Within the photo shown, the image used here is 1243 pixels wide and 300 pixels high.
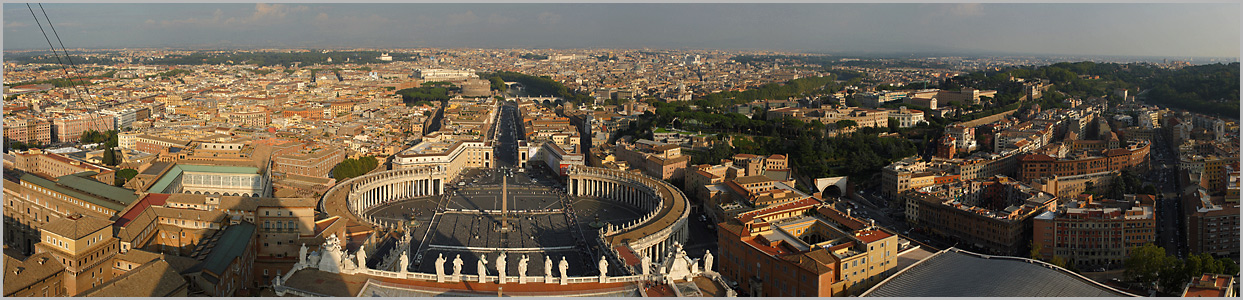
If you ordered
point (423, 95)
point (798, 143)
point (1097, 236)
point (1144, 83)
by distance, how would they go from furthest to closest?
point (423, 95)
point (1144, 83)
point (798, 143)
point (1097, 236)

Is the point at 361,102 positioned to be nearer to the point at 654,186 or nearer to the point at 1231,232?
the point at 654,186

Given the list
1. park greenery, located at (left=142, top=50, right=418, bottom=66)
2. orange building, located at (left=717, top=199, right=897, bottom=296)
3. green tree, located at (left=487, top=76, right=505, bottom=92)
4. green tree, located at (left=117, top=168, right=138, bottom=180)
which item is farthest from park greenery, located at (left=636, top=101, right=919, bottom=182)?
park greenery, located at (left=142, top=50, right=418, bottom=66)

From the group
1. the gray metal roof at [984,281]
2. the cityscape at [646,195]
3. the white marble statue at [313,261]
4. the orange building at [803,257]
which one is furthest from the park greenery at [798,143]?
the white marble statue at [313,261]

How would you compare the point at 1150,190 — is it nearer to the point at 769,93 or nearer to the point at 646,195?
the point at 646,195

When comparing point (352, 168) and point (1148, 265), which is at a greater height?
point (352, 168)

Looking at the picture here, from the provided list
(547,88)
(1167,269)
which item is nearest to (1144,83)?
(1167,269)

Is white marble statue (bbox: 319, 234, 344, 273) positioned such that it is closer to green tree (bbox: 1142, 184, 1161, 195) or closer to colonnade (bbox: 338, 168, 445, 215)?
colonnade (bbox: 338, 168, 445, 215)
